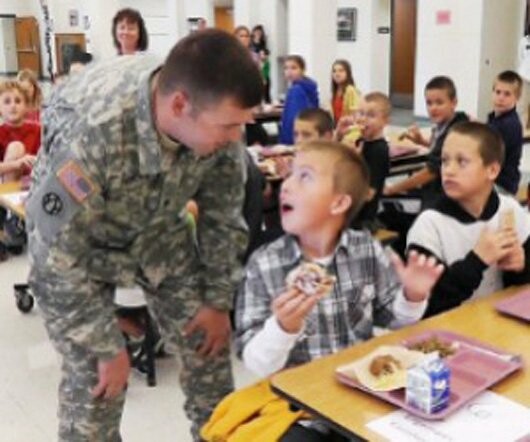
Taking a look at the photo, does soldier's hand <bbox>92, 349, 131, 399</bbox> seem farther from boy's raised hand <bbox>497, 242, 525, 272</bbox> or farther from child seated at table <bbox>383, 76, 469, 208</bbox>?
child seated at table <bbox>383, 76, 469, 208</bbox>

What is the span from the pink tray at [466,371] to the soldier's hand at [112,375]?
57 cm

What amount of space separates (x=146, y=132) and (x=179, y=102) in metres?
0.15

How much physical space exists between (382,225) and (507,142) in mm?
990

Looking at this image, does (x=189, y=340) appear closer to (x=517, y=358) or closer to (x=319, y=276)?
(x=319, y=276)

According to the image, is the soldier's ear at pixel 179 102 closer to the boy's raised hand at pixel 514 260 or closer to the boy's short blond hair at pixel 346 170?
the boy's short blond hair at pixel 346 170

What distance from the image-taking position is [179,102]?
1472 mm

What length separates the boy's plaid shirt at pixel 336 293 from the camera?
1.77 metres

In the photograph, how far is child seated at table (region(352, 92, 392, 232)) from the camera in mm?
3605

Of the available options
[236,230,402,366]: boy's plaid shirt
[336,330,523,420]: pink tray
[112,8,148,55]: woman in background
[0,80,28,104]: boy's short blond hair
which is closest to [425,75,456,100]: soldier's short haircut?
[112,8,148,55]: woman in background

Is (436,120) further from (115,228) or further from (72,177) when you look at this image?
(72,177)

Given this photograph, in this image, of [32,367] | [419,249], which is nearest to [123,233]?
[419,249]

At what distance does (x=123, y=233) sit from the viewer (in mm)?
1750

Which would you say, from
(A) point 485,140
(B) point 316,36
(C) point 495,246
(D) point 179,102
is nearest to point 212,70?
(D) point 179,102

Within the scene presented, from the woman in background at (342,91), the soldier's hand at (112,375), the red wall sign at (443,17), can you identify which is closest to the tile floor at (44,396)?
the soldier's hand at (112,375)
